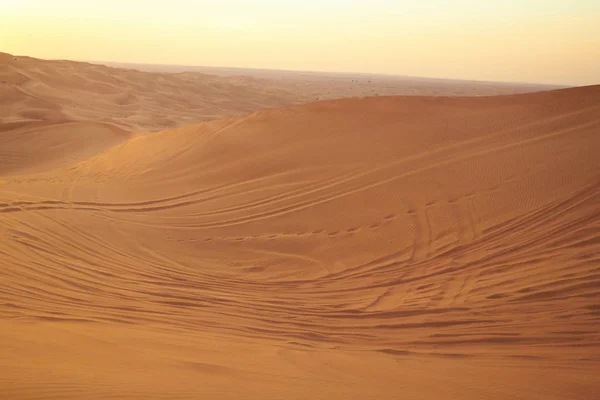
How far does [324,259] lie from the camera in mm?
6996

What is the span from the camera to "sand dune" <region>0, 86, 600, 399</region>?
144 inches

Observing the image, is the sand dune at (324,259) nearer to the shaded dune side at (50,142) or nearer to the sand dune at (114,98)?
the shaded dune side at (50,142)

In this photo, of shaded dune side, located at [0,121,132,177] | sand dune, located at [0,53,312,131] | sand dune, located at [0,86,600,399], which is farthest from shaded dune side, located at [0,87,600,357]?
sand dune, located at [0,53,312,131]

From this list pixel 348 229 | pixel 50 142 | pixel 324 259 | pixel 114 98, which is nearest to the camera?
pixel 324 259

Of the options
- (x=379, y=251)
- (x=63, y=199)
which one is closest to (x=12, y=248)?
(x=63, y=199)

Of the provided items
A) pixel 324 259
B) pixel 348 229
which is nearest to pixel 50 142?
pixel 348 229

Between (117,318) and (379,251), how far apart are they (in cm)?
358

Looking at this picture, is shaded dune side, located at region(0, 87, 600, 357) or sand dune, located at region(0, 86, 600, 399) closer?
sand dune, located at region(0, 86, 600, 399)

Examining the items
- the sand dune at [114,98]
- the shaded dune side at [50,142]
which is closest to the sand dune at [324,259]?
the shaded dune side at [50,142]

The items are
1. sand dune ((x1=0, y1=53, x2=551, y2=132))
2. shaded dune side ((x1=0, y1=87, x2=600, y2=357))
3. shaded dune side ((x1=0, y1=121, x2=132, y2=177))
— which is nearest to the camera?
shaded dune side ((x1=0, y1=87, x2=600, y2=357))

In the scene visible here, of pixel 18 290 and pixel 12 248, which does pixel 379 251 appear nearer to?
pixel 18 290

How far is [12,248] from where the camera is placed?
21.5 ft

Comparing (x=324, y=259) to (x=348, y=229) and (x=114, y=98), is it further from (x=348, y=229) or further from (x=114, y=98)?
(x=114, y=98)

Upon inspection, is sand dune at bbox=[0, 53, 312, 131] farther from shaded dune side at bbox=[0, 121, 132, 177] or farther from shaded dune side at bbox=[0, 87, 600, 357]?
shaded dune side at bbox=[0, 87, 600, 357]
